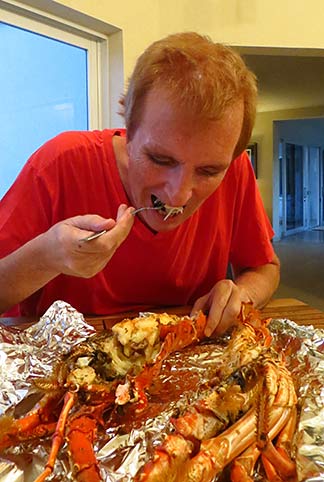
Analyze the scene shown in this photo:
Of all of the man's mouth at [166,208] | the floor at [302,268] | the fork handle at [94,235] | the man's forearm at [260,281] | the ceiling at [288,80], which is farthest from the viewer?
the ceiling at [288,80]

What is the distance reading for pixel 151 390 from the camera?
2.22 feet

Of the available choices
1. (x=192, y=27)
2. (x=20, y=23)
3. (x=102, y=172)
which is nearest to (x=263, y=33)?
(x=192, y=27)

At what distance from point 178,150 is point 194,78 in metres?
0.11

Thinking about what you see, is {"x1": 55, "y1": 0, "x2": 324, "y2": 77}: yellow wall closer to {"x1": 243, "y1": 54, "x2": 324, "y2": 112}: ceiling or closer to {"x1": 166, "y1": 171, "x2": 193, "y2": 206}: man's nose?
{"x1": 243, "y1": 54, "x2": 324, "y2": 112}: ceiling

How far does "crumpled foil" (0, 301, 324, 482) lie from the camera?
50 cm

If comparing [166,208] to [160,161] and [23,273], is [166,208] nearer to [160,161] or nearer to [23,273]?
[160,161]

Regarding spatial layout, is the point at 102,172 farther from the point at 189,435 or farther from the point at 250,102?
the point at 189,435

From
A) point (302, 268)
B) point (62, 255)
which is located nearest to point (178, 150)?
point (62, 255)

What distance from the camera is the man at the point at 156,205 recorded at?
2.55 ft

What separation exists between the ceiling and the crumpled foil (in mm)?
3661

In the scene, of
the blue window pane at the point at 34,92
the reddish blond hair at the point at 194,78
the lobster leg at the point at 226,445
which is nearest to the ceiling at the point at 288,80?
the blue window pane at the point at 34,92

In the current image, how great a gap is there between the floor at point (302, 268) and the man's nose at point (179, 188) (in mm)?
3192

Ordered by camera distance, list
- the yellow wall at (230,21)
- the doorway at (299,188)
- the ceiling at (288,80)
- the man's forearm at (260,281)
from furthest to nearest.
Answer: the doorway at (299,188) → the ceiling at (288,80) → the yellow wall at (230,21) → the man's forearm at (260,281)

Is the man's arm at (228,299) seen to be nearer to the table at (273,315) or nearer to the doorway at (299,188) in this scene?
→ the table at (273,315)
